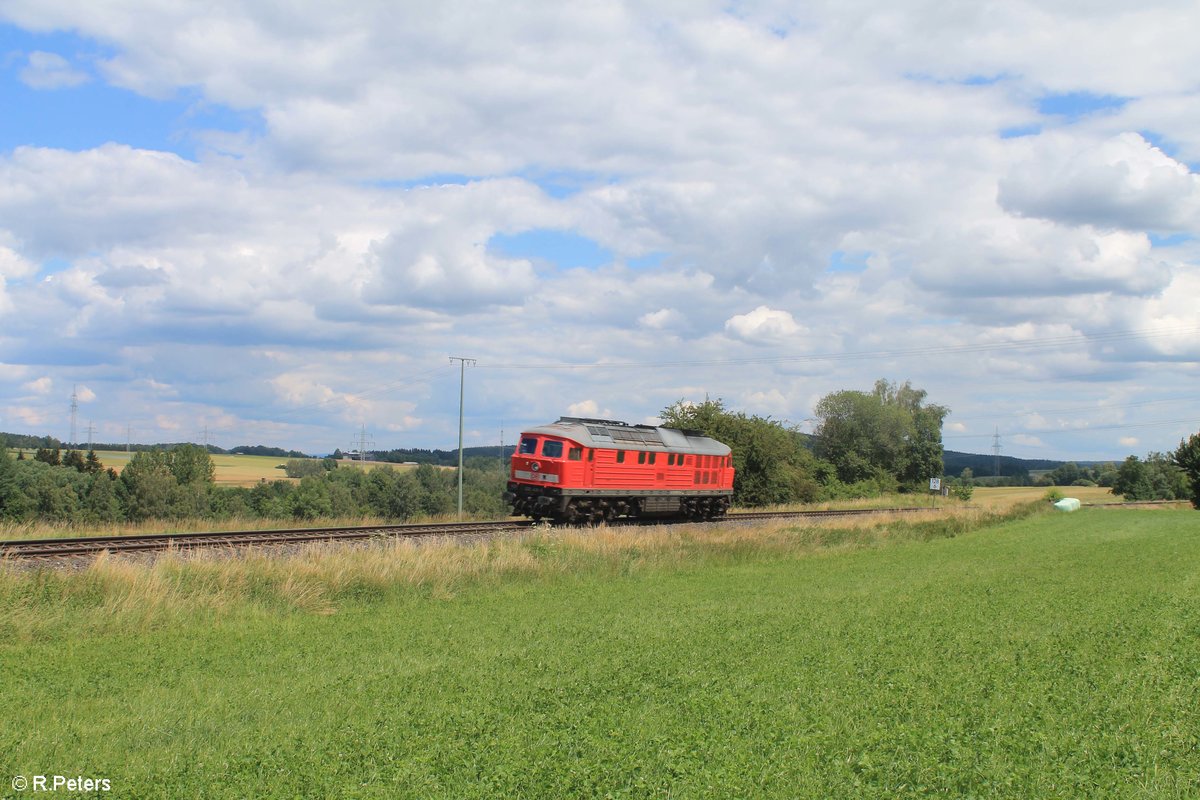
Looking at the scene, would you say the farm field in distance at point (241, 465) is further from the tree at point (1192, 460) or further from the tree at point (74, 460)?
the tree at point (1192, 460)

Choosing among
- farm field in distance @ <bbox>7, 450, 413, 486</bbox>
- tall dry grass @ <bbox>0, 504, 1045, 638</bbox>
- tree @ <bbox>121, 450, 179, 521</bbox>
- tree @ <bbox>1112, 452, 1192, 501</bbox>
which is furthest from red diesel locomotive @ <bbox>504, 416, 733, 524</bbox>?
tree @ <bbox>1112, 452, 1192, 501</bbox>

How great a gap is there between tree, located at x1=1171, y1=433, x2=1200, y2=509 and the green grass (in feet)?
217

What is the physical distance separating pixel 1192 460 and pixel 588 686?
269ft

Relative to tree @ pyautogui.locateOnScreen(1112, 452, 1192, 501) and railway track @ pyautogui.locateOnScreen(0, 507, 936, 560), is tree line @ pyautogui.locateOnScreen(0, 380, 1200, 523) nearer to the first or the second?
tree @ pyautogui.locateOnScreen(1112, 452, 1192, 501)

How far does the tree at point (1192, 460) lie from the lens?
73.4 meters

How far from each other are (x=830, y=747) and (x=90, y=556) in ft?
52.2

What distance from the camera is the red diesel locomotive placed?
32031mm

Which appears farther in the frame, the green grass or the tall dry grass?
the tall dry grass

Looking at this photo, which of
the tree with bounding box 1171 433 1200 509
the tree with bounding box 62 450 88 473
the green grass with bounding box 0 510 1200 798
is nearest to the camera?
the green grass with bounding box 0 510 1200 798

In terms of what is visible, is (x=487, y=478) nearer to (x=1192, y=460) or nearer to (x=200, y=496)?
(x=200, y=496)

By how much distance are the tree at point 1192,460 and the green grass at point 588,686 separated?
66.2 meters

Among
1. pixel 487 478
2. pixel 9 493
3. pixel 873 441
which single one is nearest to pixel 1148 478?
pixel 873 441

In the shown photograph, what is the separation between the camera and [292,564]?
16.2 metres

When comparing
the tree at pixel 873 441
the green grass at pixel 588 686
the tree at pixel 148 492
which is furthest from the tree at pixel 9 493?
the tree at pixel 873 441
